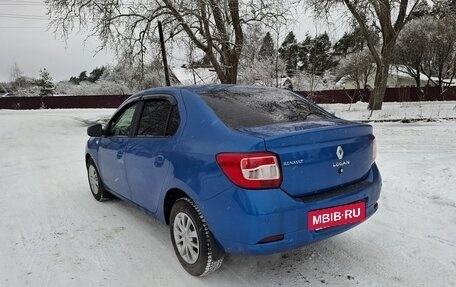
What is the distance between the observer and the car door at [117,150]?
4.09 meters

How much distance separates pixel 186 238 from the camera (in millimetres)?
3090

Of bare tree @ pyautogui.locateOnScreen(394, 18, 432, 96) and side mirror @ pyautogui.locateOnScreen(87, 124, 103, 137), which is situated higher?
bare tree @ pyautogui.locateOnScreen(394, 18, 432, 96)

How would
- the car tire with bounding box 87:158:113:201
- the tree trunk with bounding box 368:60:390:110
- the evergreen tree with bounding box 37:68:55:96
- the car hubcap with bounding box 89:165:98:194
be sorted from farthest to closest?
the evergreen tree with bounding box 37:68:55:96 < the tree trunk with bounding box 368:60:390:110 < the car hubcap with bounding box 89:165:98:194 < the car tire with bounding box 87:158:113:201

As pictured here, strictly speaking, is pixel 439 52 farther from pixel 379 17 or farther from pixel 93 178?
pixel 93 178

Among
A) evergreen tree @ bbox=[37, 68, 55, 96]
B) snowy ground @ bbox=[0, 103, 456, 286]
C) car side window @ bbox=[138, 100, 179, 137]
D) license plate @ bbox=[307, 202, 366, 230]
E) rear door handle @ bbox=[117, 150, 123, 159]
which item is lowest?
snowy ground @ bbox=[0, 103, 456, 286]

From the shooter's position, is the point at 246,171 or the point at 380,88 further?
the point at 380,88

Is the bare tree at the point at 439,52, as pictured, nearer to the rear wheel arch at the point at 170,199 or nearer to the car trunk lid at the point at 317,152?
the car trunk lid at the point at 317,152

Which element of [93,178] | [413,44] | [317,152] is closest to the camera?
[317,152]

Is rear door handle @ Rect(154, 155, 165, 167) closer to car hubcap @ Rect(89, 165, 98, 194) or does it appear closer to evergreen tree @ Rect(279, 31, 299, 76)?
car hubcap @ Rect(89, 165, 98, 194)

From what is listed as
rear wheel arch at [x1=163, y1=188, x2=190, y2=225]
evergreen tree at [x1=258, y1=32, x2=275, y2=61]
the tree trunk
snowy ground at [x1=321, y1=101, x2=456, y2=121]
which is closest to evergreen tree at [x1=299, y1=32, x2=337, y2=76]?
evergreen tree at [x1=258, y1=32, x2=275, y2=61]

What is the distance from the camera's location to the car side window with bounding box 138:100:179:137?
333 cm

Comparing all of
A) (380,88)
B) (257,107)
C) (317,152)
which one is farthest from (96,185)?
(380,88)

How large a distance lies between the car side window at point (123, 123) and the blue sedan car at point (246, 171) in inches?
15.3

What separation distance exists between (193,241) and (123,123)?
189 centimetres
